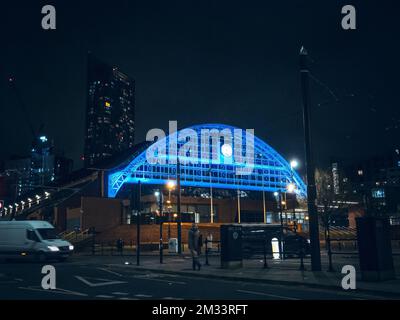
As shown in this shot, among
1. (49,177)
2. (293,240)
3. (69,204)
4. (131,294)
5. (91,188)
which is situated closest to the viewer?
(131,294)

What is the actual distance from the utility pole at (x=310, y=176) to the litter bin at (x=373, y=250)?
281 cm

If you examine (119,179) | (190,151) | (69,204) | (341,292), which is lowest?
(341,292)

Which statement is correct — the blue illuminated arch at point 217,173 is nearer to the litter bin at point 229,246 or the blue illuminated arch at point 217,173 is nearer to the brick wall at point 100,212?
the brick wall at point 100,212

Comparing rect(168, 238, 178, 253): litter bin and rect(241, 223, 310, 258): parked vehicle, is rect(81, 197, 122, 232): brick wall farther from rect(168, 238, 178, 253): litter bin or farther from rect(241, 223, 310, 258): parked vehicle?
rect(241, 223, 310, 258): parked vehicle

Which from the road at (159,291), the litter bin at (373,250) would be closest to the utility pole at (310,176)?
the litter bin at (373,250)

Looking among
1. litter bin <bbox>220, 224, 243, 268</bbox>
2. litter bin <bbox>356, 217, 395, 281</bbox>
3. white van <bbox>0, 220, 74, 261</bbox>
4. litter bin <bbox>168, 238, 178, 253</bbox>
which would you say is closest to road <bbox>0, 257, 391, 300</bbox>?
litter bin <bbox>356, 217, 395, 281</bbox>

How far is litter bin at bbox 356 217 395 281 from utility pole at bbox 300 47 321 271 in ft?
9.20

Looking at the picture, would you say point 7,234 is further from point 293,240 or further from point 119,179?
point 119,179

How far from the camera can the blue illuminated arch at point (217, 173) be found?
74.6m

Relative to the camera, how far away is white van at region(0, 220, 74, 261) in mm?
Answer: 26141

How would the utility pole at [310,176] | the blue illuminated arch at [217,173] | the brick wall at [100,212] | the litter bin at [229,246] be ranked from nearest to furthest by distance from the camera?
the utility pole at [310,176] < the litter bin at [229,246] < the brick wall at [100,212] < the blue illuminated arch at [217,173]

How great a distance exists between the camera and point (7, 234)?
2716 cm
